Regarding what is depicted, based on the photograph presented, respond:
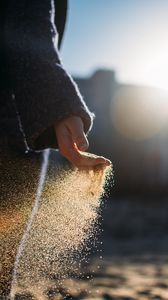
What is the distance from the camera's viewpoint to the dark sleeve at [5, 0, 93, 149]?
151 cm

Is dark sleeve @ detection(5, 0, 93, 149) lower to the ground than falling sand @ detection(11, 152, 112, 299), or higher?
higher

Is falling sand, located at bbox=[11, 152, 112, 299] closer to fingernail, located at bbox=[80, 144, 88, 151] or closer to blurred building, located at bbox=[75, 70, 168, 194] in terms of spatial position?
fingernail, located at bbox=[80, 144, 88, 151]

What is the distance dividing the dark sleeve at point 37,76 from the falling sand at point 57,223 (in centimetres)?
20

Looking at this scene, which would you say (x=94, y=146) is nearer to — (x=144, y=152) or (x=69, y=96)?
(x=144, y=152)

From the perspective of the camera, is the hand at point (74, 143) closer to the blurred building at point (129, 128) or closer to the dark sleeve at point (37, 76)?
the dark sleeve at point (37, 76)

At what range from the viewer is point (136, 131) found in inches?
1053

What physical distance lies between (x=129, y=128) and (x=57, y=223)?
24.7 m

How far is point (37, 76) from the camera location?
153cm

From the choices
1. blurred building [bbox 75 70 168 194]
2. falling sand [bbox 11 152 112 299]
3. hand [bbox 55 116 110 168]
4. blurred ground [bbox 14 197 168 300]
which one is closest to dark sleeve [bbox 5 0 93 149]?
hand [bbox 55 116 110 168]

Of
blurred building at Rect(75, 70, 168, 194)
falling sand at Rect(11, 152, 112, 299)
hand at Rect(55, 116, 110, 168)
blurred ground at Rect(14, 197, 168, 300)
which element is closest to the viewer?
hand at Rect(55, 116, 110, 168)

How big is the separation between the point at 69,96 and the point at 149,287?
8.41ft

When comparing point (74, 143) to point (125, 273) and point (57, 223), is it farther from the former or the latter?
point (125, 273)

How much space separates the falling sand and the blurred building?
22724 mm

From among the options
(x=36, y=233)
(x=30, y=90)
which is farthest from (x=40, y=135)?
(x=36, y=233)
